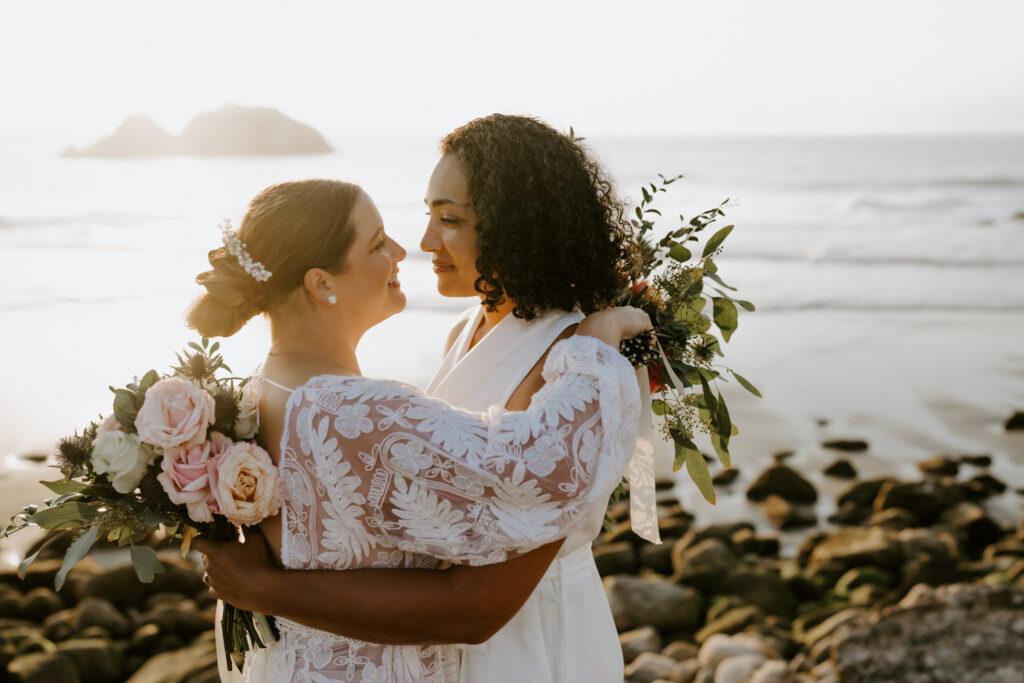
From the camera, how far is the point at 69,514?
2658 mm

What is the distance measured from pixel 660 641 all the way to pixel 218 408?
5269mm

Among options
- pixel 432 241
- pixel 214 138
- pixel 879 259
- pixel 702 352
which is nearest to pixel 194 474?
pixel 432 241

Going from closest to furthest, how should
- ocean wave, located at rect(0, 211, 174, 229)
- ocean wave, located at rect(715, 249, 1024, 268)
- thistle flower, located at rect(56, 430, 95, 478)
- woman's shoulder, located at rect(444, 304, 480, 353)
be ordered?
thistle flower, located at rect(56, 430, 95, 478), woman's shoulder, located at rect(444, 304, 480, 353), ocean wave, located at rect(715, 249, 1024, 268), ocean wave, located at rect(0, 211, 174, 229)

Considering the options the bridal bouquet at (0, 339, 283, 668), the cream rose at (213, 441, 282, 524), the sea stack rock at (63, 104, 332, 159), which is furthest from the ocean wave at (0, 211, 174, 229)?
the cream rose at (213, 441, 282, 524)

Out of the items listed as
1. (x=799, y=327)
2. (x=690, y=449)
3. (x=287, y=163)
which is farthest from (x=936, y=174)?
(x=690, y=449)

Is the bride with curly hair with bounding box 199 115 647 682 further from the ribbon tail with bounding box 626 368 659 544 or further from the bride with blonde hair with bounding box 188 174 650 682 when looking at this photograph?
the ribbon tail with bounding box 626 368 659 544

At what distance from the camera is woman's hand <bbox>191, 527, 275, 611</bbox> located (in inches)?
99.3

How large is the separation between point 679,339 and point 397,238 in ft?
67.3

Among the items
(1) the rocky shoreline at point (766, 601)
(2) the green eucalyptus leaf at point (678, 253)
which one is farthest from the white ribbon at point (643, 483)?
(1) the rocky shoreline at point (766, 601)

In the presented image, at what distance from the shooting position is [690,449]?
3400 mm

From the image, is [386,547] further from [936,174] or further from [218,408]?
[936,174]

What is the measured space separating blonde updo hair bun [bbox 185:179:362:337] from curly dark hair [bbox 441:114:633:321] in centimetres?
52

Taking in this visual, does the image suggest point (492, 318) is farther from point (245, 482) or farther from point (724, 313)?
point (245, 482)

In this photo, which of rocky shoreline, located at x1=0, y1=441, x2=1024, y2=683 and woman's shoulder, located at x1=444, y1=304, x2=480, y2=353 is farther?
rocky shoreline, located at x1=0, y1=441, x2=1024, y2=683
